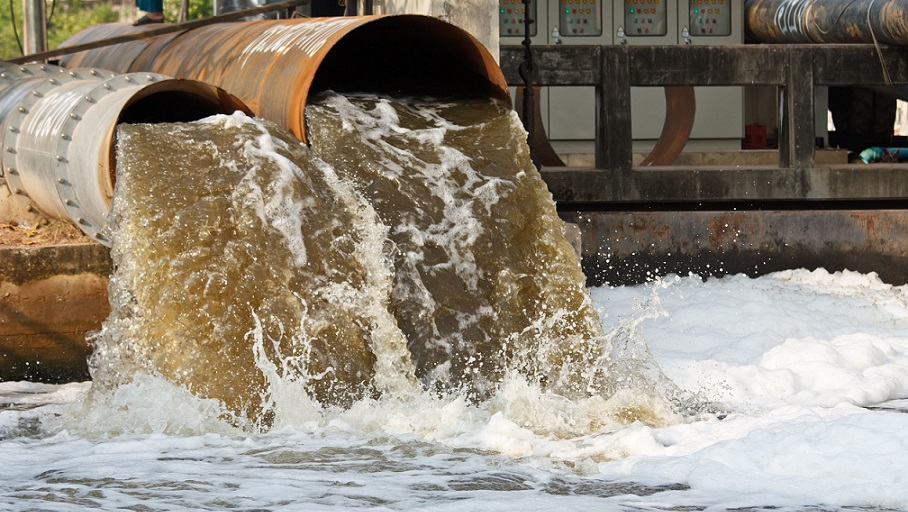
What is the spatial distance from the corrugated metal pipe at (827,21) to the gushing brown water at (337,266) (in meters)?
4.28

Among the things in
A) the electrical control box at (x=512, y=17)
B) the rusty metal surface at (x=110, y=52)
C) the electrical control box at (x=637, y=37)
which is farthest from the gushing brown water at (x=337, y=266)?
Answer: the electrical control box at (x=637, y=37)

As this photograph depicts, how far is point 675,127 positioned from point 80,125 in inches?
249

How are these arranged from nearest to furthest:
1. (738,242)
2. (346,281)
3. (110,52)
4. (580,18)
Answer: (346,281), (738,242), (110,52), (580,18)

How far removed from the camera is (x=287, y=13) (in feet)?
42.5

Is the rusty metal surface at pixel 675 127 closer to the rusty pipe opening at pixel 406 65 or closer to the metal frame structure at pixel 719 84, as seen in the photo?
the metal frame structure at pixel 719 84

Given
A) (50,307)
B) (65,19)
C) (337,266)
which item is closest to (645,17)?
(50,307)

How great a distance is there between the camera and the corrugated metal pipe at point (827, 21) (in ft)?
35.4

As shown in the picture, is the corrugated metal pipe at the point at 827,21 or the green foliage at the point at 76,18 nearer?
the corrugated metal pipe at the point at 827,21

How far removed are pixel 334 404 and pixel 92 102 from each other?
2430 millimetres

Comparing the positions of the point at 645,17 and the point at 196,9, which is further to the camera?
the point at 196,9

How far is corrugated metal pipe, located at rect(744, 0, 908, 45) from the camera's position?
10.8 meters

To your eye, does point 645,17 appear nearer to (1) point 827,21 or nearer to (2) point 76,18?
(1) point 827,21

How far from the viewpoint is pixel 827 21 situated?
12.1m

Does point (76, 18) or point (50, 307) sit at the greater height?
point (76, 18)
